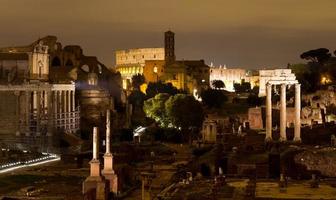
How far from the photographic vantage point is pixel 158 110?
71438mm

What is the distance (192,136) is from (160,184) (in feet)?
109

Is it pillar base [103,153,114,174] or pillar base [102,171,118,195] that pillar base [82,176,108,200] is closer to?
pillar base [102,171,118,195]

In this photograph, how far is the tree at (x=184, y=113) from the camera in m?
67.6

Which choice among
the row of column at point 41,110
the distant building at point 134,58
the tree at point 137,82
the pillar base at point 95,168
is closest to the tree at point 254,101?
the tree at point 137,82

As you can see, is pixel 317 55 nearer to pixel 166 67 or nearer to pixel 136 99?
pixel 166 67

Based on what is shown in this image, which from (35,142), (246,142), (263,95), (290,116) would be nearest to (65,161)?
(35,142)

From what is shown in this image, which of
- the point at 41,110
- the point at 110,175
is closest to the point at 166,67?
the point at 41,110

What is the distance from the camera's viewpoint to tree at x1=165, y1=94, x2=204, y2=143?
222 feet

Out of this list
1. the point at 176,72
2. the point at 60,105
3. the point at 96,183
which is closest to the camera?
the point at 96,183

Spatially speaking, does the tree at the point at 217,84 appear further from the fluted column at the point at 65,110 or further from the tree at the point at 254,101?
the fluted column at the point at 65,110

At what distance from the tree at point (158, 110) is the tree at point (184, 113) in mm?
1369

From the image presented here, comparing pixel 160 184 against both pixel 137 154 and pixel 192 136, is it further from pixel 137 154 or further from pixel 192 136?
pixel 192 136

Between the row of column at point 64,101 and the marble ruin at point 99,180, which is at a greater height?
the row of column at point 64,101

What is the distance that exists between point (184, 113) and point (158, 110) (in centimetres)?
471
